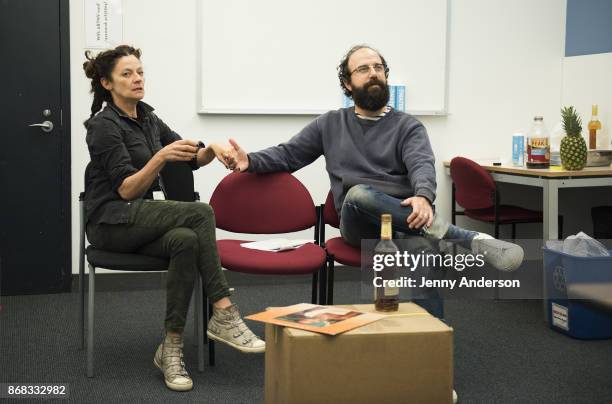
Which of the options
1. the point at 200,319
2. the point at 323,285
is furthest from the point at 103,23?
the point at 323,285

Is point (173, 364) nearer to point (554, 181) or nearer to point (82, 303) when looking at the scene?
point (82, 303)

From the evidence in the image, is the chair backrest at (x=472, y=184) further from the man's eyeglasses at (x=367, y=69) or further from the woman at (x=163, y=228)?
the woman at (x=163, y=228)

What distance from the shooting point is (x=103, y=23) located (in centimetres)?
396

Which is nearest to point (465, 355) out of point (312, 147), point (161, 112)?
point (312, 147)

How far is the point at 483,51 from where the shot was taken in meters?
4.55

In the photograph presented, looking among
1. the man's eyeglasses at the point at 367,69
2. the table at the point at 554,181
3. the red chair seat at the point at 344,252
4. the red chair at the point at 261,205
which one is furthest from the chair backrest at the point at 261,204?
the table at the point at 554,181

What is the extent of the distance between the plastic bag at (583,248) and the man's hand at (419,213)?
0.82 meters

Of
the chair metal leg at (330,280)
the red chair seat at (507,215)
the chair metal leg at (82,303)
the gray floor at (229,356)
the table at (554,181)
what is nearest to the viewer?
the gray floor at (229,356)

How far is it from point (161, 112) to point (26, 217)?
0.90 meters

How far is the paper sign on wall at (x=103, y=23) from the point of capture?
3939 mm

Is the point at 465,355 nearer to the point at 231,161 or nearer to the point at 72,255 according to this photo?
the point at 231,161

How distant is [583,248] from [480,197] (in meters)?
0.96

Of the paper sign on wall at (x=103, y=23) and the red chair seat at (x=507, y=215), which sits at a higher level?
the paper sign on wall at (x=103, y=23)
